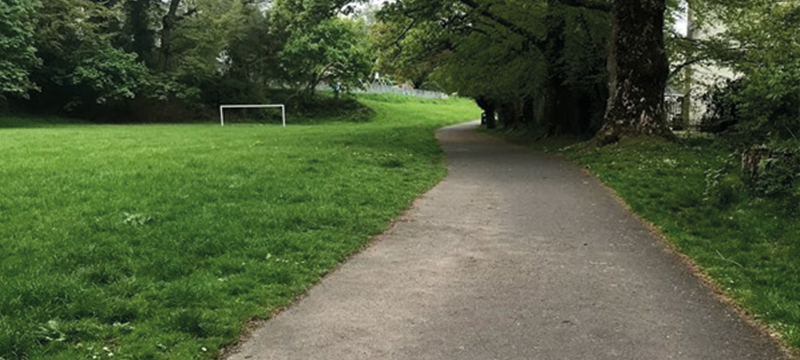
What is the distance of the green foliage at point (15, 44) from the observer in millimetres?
32469

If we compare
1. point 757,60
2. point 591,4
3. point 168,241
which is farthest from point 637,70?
point 168,241

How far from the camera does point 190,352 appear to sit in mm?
4262

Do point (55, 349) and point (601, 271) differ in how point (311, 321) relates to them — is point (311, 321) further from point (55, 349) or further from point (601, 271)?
point (601, 271)

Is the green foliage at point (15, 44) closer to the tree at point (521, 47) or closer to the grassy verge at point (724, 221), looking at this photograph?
the tree at point (521, 47)

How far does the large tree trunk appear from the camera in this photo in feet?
49.5

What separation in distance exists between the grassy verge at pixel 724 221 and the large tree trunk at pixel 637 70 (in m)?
1.84

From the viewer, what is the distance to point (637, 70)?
15.3m

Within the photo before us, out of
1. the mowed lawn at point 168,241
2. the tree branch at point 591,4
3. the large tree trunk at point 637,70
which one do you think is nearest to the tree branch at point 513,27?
the tree branch at point 591,4

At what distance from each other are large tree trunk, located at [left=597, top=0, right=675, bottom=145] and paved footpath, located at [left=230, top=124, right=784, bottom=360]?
7.38m

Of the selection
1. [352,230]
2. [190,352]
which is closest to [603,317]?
[190,352]

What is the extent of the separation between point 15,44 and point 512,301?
112 ft

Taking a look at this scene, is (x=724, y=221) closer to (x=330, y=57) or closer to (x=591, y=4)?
(x=591, y=4)

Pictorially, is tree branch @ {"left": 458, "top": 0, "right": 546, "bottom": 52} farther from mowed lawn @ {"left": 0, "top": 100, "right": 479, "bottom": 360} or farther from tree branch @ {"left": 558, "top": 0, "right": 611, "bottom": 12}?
mowed lawn @ {"left": 0, "top": 100, "right": 479, "bottom": 360}

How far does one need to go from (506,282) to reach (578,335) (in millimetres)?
1311
